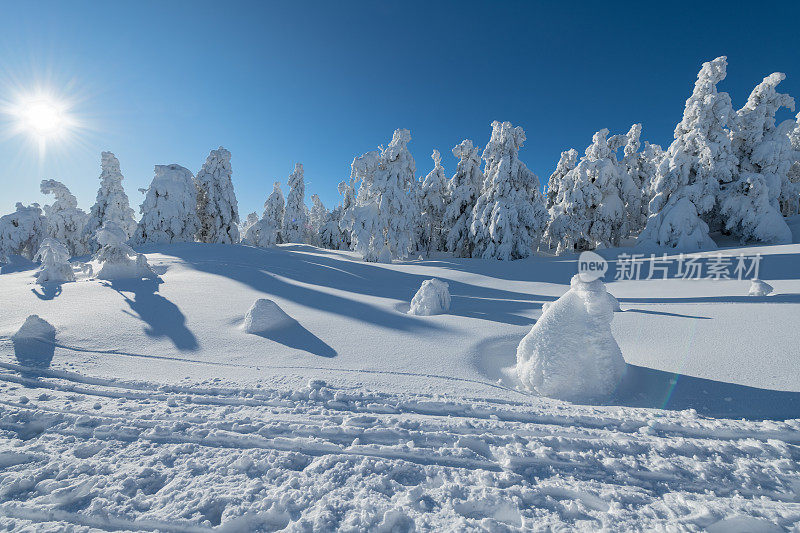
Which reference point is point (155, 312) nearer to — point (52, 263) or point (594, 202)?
point (52, 263)

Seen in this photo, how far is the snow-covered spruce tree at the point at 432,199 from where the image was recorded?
2784 centimetres

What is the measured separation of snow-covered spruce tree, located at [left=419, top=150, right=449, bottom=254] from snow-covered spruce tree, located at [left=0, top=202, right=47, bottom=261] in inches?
1097

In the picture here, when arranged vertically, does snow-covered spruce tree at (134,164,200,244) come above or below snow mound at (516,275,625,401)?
above

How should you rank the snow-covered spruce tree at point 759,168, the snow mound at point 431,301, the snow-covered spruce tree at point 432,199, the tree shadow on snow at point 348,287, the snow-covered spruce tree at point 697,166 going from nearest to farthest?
the tree shadow on snow at point 348,287
the snow mound at point 431,301
the snow-covered spruce tree at point 759,168
the snow-covered spruce tree at point 697,166
the snow-covered spruce tree at point 432,199

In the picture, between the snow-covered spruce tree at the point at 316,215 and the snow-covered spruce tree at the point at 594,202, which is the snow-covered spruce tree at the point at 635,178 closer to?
the snow-covered spruce tree at the point at 594,202

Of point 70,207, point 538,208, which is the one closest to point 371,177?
point 538,208

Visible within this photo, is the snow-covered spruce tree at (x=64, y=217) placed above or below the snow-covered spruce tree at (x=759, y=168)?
below

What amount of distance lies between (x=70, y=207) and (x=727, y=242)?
47.7 metres

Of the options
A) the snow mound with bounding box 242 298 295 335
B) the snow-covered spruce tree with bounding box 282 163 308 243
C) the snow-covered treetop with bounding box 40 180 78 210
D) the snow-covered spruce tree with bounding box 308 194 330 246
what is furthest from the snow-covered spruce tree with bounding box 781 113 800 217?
the snow-covered treetop with bounding box 40 180 78 210

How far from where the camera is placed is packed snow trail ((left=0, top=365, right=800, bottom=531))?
76.9 inches

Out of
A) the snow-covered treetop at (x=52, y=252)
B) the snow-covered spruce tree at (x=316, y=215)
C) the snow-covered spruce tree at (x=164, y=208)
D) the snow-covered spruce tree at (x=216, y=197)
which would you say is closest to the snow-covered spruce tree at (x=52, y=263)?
the snow-covered treetop at (x=52, y=252)

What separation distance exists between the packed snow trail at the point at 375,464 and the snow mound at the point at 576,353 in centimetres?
32

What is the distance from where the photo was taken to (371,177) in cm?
2020

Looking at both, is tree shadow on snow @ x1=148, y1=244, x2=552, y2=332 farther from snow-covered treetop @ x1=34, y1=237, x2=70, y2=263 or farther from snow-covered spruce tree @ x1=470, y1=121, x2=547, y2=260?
snow-covered spruce tree @ x1=470, y1=121, x2=547, y2=260
